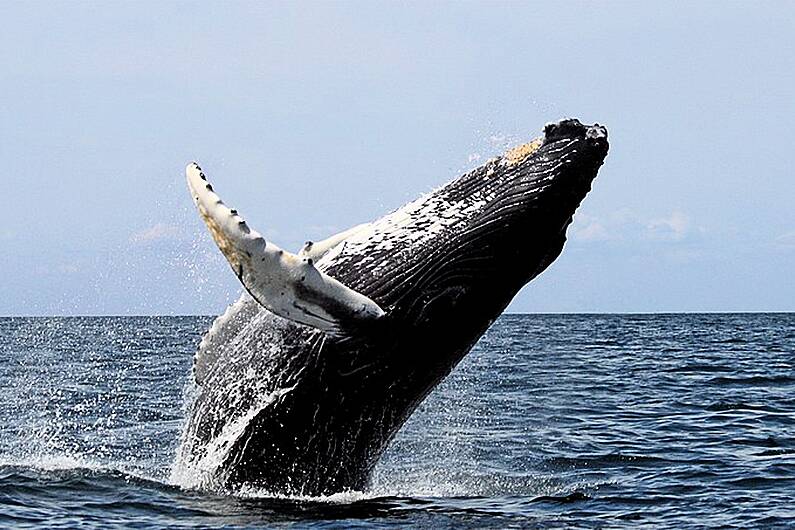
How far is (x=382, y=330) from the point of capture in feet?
33.0

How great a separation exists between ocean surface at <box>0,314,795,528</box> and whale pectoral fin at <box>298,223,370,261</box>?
2.10 m

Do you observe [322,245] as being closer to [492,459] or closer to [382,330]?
[382,330]

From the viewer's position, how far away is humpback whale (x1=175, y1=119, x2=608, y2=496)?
10156mm

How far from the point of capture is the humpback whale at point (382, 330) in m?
10.2

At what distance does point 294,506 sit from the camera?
10078 mm

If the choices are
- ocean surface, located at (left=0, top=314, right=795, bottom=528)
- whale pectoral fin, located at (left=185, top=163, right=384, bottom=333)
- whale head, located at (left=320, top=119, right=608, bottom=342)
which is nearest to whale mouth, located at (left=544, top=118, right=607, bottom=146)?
whale head, located at (left=320, top=119, right=608, bottom=342)

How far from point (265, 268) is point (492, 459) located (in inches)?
261

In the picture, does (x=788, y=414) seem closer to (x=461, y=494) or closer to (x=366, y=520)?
(x=461, y=494)

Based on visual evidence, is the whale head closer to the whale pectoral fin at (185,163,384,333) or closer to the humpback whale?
the humpback whale

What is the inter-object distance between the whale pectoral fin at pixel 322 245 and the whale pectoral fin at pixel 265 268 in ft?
5.24

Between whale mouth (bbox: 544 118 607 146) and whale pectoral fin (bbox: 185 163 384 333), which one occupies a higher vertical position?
whale mouth (bbox: 544 118 607 146)

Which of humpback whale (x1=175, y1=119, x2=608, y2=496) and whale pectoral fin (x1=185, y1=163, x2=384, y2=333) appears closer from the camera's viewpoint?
whale pectoral fin (x1=185, y1=163, x2=384, y2=333)

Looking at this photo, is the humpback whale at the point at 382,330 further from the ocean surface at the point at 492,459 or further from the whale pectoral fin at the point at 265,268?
the whale pectoral fin at the point at 265,268

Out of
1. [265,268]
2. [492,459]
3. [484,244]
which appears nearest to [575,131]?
[484,244]
